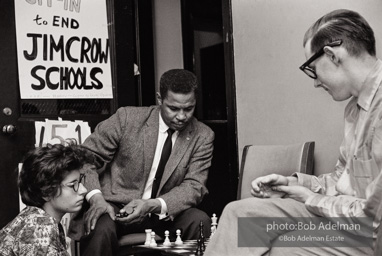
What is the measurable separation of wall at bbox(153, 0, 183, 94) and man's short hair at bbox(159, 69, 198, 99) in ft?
6.24

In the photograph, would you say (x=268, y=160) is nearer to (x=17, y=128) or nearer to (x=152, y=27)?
(x=17, y=128)

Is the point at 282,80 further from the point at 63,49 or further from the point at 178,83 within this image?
the point at 63,49

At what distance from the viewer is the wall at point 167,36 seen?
570 cm

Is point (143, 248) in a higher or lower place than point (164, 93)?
lower

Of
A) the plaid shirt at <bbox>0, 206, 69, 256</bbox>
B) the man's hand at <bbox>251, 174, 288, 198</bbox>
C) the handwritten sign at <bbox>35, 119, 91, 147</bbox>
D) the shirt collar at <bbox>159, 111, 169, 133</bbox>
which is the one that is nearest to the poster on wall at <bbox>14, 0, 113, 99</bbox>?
the handwritten sign at <bbox>35, 119, 91, 147</bbox>

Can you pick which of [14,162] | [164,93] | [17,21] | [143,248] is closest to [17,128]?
[14,162]

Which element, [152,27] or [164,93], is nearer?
[164,93]

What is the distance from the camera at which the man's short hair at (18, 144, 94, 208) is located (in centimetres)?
291

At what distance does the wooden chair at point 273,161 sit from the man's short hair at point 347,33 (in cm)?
120

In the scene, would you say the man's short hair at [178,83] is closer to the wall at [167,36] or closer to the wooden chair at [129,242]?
A: the wooden chair at [129,242]

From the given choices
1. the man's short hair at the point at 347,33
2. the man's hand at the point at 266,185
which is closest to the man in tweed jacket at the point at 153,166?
the man's hand at the point at 266,185

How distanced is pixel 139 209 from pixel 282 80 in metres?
1.27

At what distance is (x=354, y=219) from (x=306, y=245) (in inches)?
8.0

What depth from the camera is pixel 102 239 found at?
3.32m
